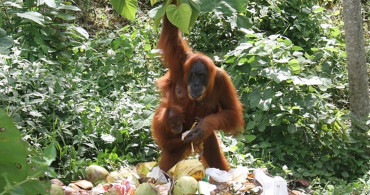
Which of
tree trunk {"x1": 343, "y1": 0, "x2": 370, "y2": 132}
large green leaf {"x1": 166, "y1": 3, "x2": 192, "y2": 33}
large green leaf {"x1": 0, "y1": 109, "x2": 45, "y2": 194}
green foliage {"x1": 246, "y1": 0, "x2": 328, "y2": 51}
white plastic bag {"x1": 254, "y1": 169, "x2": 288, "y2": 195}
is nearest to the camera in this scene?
large green leaf {"x1": 0, "y1": 109, "x2": 45, "y2": 194}

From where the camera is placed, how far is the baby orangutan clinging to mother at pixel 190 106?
3787 mm

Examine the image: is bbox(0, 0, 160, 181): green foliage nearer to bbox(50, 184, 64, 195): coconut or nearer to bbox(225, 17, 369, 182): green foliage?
bbox(50, 184, 64, 195): coconut

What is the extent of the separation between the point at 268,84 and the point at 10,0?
2.27 meters

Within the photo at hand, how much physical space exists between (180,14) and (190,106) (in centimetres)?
235

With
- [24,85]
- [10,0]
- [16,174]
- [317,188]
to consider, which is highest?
[16,174]

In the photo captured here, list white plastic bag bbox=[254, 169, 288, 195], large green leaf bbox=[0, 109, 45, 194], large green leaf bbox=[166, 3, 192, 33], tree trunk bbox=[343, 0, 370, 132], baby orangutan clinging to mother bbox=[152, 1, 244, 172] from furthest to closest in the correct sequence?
1. tree trunk bbox=[343, 0, 370, 132]
2. baby orangutan clinging to mother bbox=[152, 1, 244, 172]
3. white plastic bag bbox=[254, 169, 288, 195]
4. large green leaf bbox=[166, 3, 192, 33]
5. large green leaf bbox=[0, 109, 45, 194]

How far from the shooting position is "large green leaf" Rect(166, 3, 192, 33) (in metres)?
1.64

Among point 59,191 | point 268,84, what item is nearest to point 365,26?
point 268,84

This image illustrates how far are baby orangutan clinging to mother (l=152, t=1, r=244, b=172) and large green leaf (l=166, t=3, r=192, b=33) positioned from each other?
6.70ft

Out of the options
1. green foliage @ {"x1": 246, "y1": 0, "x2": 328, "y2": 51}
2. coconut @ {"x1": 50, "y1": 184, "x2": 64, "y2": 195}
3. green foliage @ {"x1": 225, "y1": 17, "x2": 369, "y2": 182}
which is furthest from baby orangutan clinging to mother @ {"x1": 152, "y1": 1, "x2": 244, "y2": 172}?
green foliage @ {"x1": 246, "y1": 0, "x2": 328, "y2": 51}

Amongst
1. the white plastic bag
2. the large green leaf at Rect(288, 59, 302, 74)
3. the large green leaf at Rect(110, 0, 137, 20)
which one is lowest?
the white plastic bag

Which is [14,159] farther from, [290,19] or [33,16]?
[290,19]

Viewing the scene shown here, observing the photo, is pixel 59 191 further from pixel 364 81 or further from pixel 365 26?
pixel 365 26

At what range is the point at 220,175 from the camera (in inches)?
137
